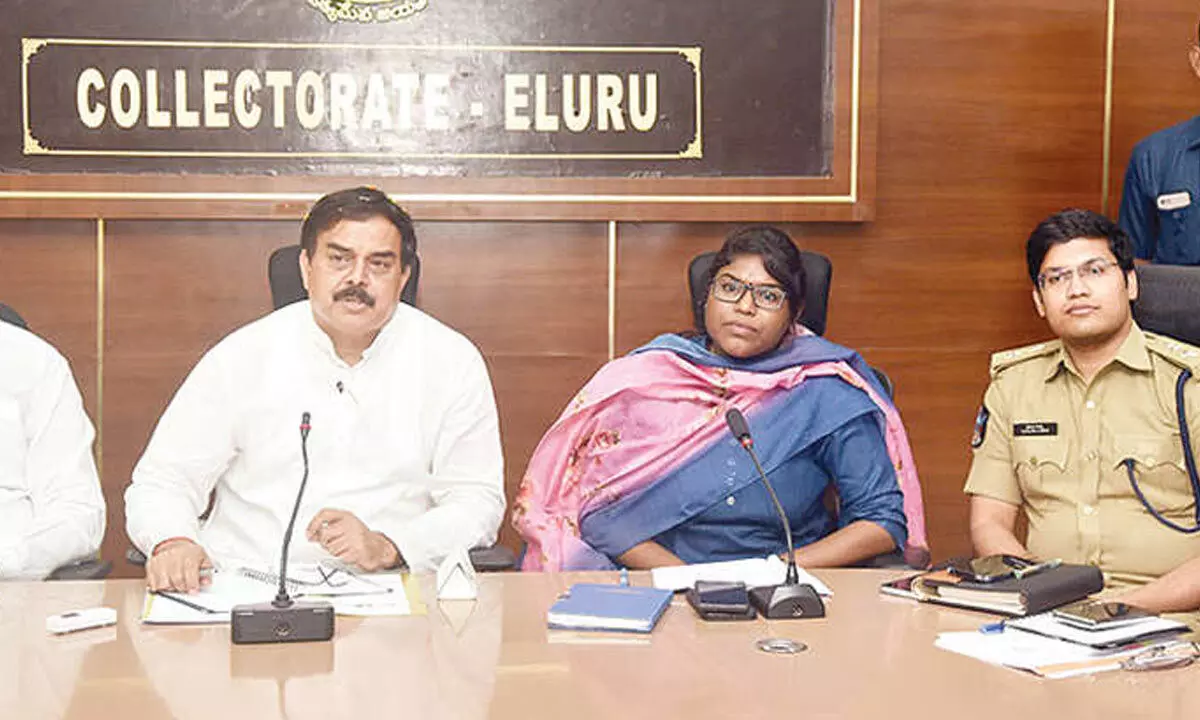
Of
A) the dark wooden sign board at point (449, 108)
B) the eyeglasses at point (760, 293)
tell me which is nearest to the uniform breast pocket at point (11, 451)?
the dark wooden sign board at point (449, 108)

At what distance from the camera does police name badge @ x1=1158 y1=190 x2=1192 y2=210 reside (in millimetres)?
3348

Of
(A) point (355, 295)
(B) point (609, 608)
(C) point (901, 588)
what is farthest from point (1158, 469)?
(A) point (355, 295)

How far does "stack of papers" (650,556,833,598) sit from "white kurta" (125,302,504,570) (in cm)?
54

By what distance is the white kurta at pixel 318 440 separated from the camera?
262 centimetres

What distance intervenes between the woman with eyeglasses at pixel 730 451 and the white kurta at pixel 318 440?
0.99 ft

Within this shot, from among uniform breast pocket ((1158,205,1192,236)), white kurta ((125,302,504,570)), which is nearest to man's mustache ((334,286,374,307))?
white kurta ((125,302,504,570))

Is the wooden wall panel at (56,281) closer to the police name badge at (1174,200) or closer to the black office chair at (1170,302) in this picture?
the black office chair at (1170,302)

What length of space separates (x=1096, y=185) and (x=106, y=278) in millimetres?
2891

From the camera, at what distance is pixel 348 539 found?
2271mm

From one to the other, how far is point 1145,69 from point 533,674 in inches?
121

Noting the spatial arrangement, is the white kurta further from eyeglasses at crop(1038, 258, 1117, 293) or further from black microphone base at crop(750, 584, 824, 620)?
eyeglasses at crop(1038, 258, 1117, 293)

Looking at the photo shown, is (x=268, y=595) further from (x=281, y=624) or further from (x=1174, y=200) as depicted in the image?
(x=1174, y=200)

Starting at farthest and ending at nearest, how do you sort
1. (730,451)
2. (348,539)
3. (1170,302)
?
(730,451) → (1170,302) → (348,539)

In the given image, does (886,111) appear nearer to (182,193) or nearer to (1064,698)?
(182,193)
